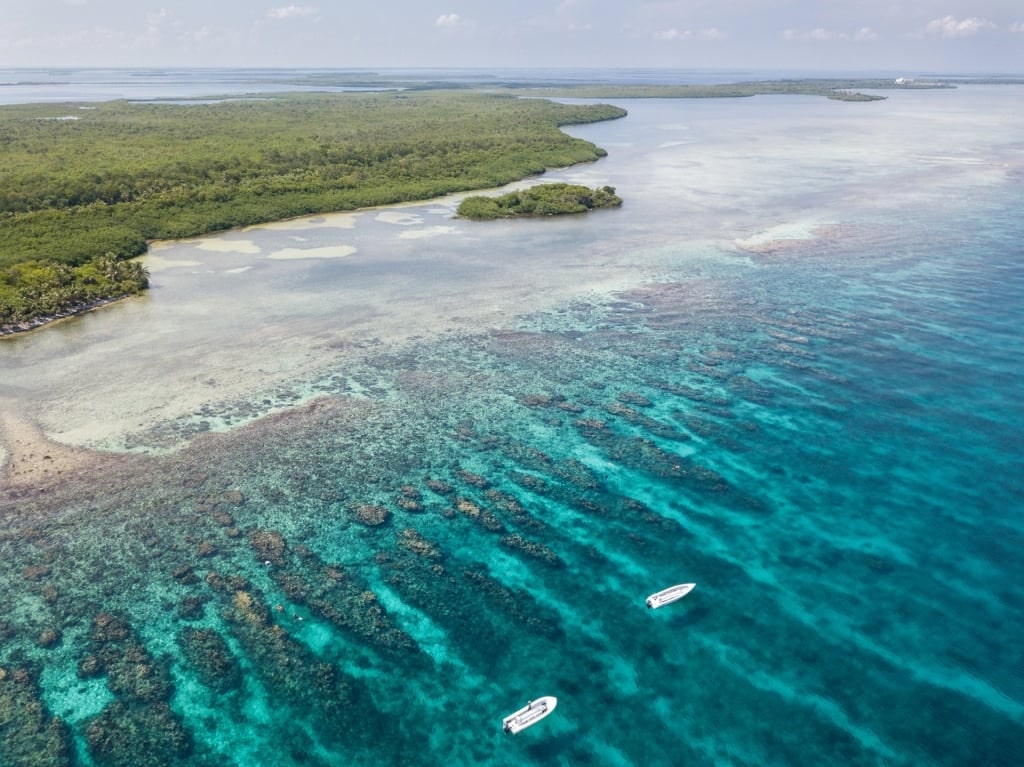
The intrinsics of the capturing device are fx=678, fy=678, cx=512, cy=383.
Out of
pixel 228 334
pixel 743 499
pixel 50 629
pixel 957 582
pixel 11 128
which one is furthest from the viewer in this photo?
pixel 11 128

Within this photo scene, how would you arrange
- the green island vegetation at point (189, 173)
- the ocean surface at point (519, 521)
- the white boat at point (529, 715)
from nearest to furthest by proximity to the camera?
the white boat at point (529, 715) → the ocean surface at point (519, 521) → the green island vegetation at point (189, 173)

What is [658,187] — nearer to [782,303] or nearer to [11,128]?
[782,303]

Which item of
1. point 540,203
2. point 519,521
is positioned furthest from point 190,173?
point 519,521

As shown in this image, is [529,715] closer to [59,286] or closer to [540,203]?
[59,286]

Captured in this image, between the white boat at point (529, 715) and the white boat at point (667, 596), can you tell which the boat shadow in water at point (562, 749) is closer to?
the white boat at point (529, 715)

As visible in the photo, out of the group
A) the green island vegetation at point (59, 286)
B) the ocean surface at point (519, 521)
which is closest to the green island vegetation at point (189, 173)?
the green island vegetation at point (59, 286)

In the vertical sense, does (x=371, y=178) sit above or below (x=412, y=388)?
above

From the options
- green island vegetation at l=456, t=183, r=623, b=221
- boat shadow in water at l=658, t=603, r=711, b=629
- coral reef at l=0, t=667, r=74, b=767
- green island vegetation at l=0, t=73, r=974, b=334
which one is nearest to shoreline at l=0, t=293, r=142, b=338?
green island vegetation at l=0, t=73, r=974, b=334

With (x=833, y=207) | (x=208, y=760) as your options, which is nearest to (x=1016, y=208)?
(x=833, y=207)
